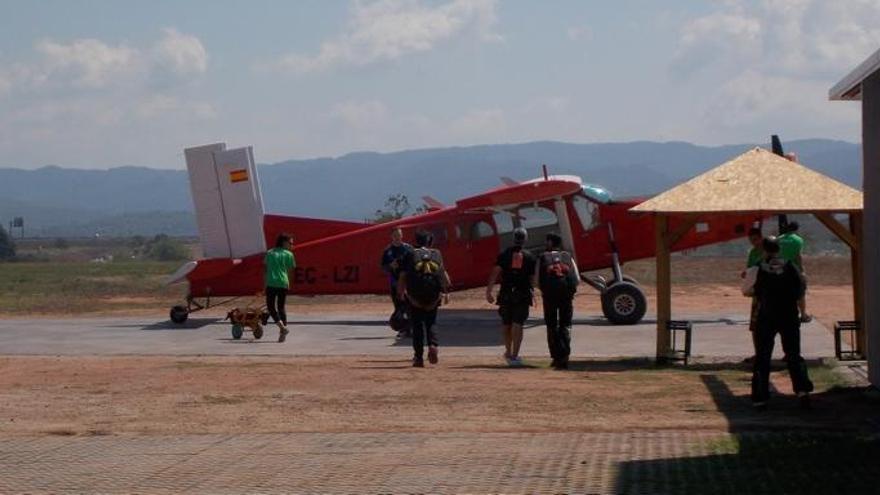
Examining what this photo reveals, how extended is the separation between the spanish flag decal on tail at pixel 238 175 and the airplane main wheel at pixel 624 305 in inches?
271

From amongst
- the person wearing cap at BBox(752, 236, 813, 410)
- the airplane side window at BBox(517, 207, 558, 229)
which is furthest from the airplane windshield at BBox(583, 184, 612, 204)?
the person wearing cap at BBox(752, 236, 813, 410)

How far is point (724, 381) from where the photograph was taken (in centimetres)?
1669

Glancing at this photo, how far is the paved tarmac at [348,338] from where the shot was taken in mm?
21297

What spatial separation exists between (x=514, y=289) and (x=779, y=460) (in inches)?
314

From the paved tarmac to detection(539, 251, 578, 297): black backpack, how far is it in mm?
2113

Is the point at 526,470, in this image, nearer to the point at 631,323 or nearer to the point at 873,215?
the point at 873,215

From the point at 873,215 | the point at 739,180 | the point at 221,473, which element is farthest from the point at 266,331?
the point at 221,473

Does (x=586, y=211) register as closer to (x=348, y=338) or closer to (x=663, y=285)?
(x=348, y=338)

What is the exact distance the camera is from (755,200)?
17.6 meters

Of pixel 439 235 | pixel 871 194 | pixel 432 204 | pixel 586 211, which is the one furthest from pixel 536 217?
pixel 871 194

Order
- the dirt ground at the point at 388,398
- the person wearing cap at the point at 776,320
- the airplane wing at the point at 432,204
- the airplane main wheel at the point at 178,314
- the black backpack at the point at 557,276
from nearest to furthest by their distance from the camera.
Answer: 1. the dirt ground at the point at 388,398
2. the person wearing cap at the point at 776,320
3. the black backpack at the point at 557,276
4. the airplane main wheel at the point at 178,314
5. the airplane wing at the point at 432,204

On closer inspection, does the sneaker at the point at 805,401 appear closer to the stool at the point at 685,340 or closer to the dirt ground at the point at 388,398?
the dirt ground at the point at 388,398

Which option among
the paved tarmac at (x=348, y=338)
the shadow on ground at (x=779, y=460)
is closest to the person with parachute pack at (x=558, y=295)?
the paved tarmac at (x=348, y=338)

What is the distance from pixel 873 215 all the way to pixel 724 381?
2379 millimetres
